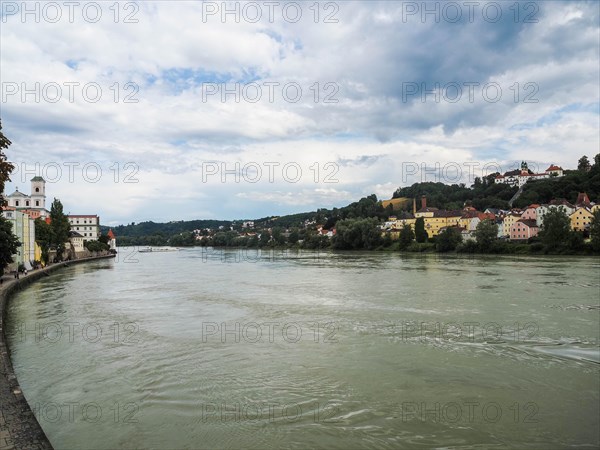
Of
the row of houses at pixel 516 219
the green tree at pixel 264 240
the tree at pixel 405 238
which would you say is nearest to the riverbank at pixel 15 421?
the row of houses at pixel 516 219

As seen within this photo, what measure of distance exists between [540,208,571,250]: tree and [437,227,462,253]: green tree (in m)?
11.2

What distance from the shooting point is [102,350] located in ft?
37.1

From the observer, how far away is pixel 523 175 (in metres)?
121

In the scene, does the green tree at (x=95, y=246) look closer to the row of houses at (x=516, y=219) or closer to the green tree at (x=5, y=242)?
the row of houses at (x=516, y=219)

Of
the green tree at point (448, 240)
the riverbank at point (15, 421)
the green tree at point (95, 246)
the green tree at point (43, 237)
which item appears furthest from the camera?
the green tree at point (95, 246)

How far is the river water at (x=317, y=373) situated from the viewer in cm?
661

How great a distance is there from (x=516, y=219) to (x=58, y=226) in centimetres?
6535

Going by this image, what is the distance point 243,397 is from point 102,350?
5100 mm

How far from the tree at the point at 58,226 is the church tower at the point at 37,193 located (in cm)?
2567

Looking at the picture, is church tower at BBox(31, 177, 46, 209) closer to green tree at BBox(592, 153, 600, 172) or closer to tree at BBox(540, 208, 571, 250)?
tree at BBox(540, 208, 571, 250)

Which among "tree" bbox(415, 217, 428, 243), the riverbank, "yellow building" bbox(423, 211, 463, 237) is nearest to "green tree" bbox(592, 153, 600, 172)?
"yellow building" bbox(423, 211, 463, 237)

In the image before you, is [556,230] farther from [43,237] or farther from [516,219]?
[43,237]

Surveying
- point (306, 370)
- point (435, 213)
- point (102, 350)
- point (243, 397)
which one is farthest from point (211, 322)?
point (435, 213)

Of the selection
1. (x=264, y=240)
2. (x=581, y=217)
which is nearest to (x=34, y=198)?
(x=264, y=240)
